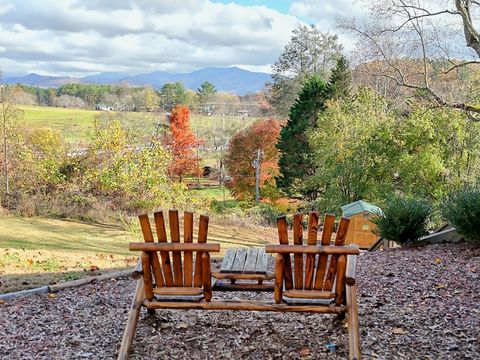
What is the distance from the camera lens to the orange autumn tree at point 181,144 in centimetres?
3216

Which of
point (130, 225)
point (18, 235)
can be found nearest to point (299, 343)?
point (18, 235)

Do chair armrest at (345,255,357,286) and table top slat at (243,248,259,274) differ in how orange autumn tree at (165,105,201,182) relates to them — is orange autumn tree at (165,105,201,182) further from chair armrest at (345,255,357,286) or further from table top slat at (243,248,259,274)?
chair armrest at (345,255,357,286)

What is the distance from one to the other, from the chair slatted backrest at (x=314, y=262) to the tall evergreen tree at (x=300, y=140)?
23.3 m

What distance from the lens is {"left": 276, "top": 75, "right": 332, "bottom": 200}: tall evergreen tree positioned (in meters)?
27.0

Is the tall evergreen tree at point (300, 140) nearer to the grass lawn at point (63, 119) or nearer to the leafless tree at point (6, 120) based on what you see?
the grass lawn at point (63, 119)

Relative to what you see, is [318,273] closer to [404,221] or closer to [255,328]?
[255,328]

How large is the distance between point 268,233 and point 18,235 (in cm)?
991

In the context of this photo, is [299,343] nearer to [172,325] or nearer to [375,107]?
[172,325]

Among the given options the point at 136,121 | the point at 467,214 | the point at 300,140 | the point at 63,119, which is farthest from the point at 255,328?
the point at 63,119

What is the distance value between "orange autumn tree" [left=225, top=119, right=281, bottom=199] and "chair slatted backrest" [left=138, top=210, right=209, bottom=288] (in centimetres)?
2462

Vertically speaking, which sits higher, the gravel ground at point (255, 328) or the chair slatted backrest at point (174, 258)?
the chair slatted backrest at point (174, 258)

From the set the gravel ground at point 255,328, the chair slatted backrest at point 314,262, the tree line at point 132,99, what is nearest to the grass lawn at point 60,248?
the gravel ground at point 255,328

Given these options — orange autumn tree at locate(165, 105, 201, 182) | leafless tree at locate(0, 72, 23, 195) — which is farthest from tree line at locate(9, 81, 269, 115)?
leafless tree at locate(0, 72, 23, 195)

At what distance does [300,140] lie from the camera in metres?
27.1
